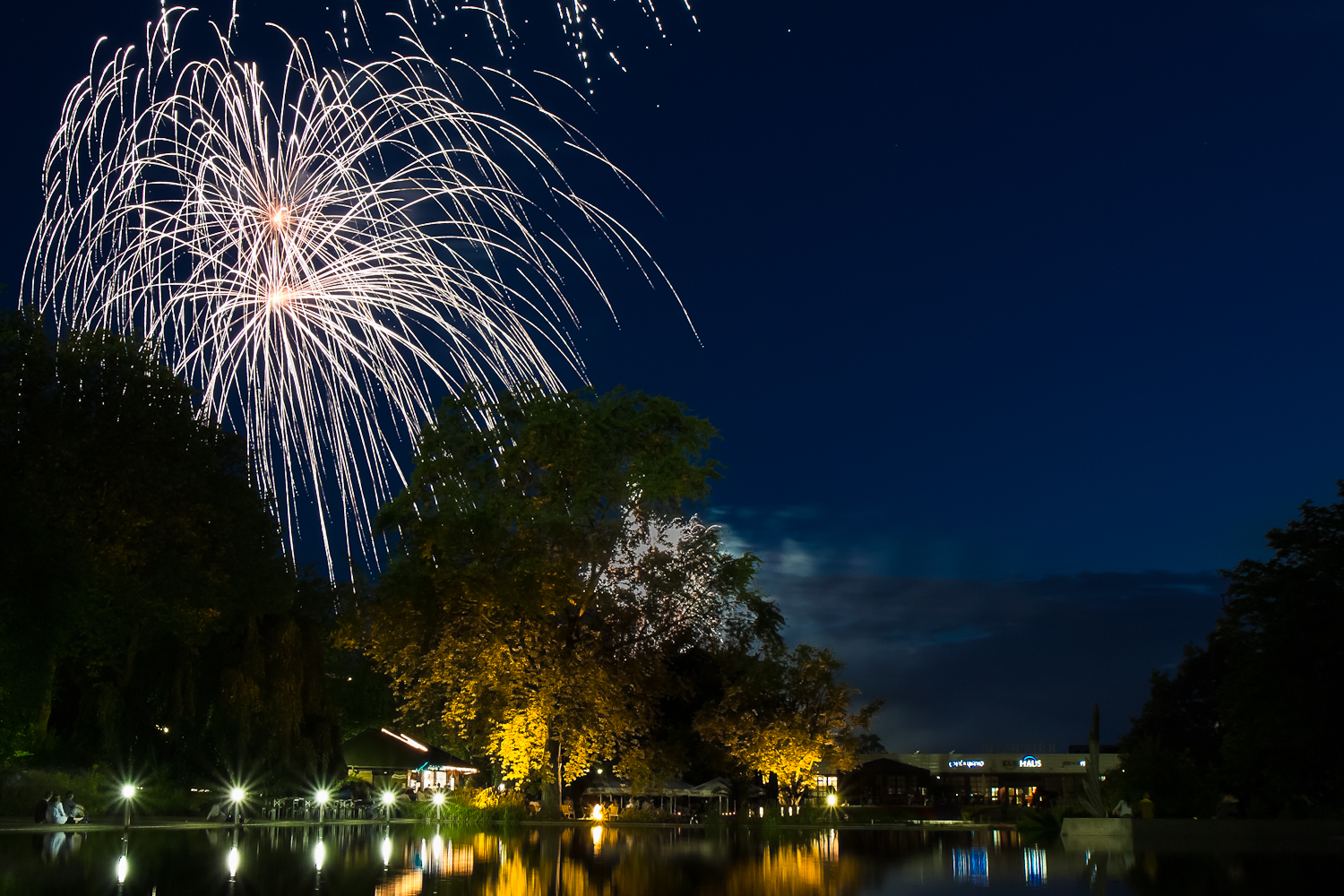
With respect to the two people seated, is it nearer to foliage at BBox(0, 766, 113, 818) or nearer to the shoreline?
the shoreline

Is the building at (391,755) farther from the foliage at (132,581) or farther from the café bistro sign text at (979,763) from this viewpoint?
the café bistro sign text at (979,763)

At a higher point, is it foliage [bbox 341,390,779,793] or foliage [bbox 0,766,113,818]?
foliage [bbox 341,390,779,793]

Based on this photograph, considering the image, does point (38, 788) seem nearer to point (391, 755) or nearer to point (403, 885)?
A: point (391, 755)

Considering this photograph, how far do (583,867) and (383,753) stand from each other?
24390 millimetres

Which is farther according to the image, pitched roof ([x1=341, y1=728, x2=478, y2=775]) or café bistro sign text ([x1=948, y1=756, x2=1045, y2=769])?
café bistro sign text ([x1=948, y1=756, x2=1045, y2=769])

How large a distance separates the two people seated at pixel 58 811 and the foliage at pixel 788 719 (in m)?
20.1

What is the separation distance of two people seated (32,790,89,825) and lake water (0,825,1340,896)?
2018mm

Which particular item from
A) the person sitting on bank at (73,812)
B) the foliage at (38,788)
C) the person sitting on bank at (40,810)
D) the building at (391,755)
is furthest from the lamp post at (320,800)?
the person sitting on bank at (40,810)

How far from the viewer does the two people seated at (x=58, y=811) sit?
26188mm

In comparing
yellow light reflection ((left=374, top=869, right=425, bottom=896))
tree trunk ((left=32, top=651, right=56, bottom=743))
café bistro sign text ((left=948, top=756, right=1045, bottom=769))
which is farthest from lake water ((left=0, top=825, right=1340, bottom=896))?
café bistro sign text ((left=948, top=756, right=1045, bottom=769))

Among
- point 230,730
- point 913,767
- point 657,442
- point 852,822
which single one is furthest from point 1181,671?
point 230,730

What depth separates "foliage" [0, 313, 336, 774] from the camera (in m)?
28.6

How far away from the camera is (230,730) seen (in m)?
33.3

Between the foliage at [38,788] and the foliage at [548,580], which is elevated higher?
the foliage at [548,580]
